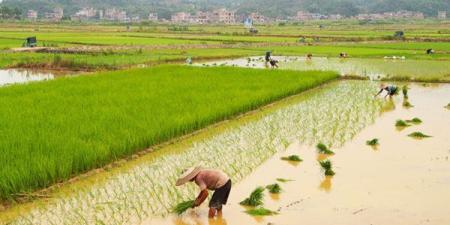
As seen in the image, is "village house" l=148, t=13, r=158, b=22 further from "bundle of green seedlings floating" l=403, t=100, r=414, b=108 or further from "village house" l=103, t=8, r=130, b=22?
"bundle of green seedlings floating" l=403, t=100, r=414, b=108

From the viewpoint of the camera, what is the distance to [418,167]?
7.14 meters

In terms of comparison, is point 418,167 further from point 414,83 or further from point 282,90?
point 414,83

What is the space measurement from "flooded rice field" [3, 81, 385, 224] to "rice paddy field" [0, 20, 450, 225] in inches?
0.8

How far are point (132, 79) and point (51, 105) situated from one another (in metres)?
4.62

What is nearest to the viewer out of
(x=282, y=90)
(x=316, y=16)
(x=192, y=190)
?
(x=192, y=190)

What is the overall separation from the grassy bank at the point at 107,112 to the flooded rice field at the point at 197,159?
0.85 ft

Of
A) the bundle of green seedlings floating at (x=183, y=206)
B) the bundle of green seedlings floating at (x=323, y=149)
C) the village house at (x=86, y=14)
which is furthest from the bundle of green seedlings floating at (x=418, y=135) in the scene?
the village house at (x=86, y=14)

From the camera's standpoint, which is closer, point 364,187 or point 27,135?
point 364,187

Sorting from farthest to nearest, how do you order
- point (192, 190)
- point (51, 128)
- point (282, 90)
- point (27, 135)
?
point (282, 90), point (51, 128), point (27, 135), point (192, 190)

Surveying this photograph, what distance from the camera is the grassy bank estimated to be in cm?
612

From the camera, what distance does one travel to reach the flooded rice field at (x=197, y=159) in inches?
207

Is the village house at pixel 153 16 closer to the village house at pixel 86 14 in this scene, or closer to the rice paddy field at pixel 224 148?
the village house at pixel 86 14

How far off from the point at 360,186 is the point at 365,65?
52.7ft

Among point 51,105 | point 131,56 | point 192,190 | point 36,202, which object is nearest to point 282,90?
point 51,105
